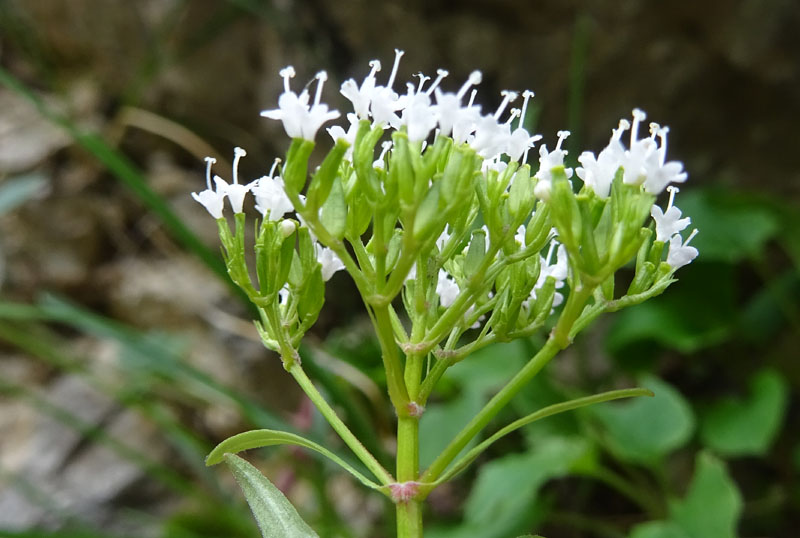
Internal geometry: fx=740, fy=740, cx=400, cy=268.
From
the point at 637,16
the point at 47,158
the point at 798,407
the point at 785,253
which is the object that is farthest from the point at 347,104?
the point at 798,407

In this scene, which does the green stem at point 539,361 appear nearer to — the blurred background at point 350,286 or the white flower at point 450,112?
the white flower at point 450,112

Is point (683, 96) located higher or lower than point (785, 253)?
higher

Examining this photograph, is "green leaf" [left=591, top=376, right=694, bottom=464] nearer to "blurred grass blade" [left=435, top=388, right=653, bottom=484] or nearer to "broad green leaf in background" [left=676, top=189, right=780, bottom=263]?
"broad green leaf in background" [left=676, top=189, right=780, bottom=263]

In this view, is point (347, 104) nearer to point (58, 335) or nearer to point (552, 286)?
point (58, 335)

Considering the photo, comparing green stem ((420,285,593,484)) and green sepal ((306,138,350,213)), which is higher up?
green sepal ((306,138,350,213))

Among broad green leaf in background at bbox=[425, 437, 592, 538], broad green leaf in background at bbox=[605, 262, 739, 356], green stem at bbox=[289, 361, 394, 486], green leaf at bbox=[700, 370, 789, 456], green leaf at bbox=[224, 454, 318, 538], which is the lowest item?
green leaf at bbox=[224, 454, 318, 538]

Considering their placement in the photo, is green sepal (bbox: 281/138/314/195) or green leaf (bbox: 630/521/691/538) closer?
green sepal (bbox: 281/138/314/195)

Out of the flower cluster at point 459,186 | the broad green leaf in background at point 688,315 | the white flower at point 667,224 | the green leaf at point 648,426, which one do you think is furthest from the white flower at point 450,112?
the broad green leaf in background at point 688,315

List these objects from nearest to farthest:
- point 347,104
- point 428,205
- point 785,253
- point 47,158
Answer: point 428,205 → point 347,104 → point 785,253 → point 47,158

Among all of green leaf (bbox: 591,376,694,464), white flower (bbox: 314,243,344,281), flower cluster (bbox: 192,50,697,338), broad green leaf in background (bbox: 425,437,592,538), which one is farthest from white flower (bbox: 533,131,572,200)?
green leaf (bbox: 591,376,694,464)
